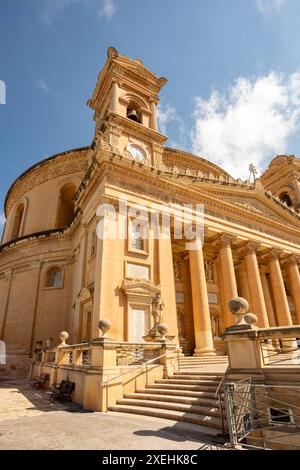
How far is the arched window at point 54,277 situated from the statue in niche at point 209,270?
11.8 meters

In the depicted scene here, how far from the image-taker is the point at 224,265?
19.6 meters

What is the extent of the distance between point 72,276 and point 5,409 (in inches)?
551

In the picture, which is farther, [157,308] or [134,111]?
[134,111]

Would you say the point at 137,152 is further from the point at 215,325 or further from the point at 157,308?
the point at 215,325

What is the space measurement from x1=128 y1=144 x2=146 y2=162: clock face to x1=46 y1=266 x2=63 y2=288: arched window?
1127 cm

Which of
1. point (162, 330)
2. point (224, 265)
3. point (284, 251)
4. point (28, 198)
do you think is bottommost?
point (162, 330)

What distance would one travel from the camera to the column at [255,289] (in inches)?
771

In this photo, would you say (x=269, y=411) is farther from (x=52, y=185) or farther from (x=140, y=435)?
(x=52, y=185)

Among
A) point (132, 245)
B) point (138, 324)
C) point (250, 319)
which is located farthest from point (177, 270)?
point (250, 319)

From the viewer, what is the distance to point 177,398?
846 cm

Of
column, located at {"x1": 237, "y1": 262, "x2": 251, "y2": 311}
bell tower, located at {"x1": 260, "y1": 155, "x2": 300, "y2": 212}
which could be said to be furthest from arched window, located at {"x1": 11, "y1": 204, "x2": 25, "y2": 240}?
bell tower, located at {"x1": 260, "y1": 155, "x2": 300, "y2": 212}

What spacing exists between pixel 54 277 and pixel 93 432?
1878cm
